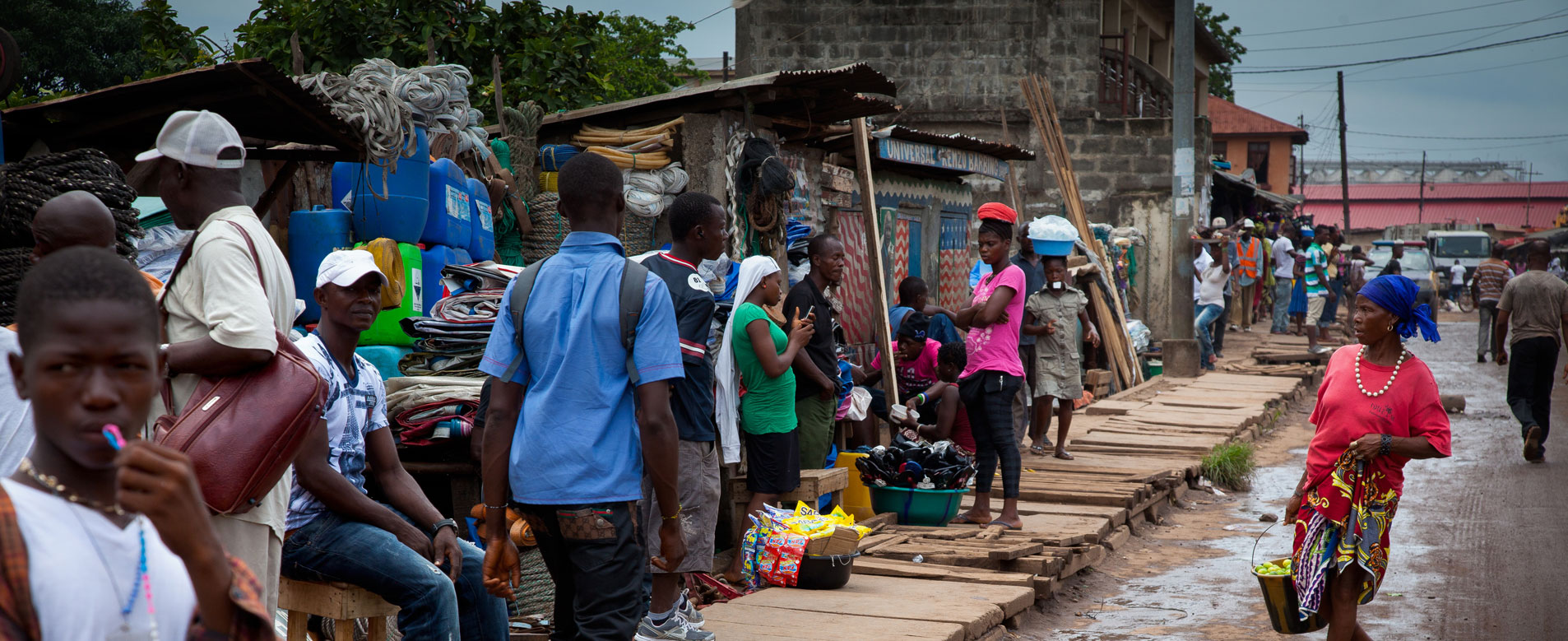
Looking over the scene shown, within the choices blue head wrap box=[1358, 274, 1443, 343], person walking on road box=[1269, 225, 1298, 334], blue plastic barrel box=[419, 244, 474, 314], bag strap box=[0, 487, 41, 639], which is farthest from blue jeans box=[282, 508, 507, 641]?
person walking on road box=[1269, 225, 1298, 334]

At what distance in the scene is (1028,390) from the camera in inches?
406

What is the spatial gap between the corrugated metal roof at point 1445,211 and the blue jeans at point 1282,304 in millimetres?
58232

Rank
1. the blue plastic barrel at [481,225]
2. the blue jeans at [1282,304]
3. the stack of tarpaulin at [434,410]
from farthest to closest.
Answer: the blue jeans at [1282,304]
the blue plastic barrel at [481,225]
the stack of tarpaulin at [434,410]

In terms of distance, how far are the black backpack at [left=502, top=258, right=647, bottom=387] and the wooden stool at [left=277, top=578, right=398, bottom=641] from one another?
79cm

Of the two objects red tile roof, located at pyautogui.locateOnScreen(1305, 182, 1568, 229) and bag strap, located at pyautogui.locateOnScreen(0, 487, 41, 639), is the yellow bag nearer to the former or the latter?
bag strap, located at pyautogui.locateOnScreen(0, 487, 41, 639)

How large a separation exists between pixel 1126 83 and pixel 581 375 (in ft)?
63.4

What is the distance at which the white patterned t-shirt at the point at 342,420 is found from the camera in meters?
3.59

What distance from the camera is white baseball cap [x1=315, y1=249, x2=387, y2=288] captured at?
12.5 feet

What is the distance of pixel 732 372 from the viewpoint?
6.07 m

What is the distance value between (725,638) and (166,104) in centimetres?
351

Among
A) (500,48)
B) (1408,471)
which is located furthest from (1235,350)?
(500,48)

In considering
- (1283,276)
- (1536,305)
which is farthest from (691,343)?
(1283,276)

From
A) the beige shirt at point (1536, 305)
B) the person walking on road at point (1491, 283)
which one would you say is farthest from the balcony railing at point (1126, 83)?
the beige shirt at point (1536, 305)

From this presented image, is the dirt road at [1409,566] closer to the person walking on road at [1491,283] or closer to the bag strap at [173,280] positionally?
the bag strap at [173,280]
